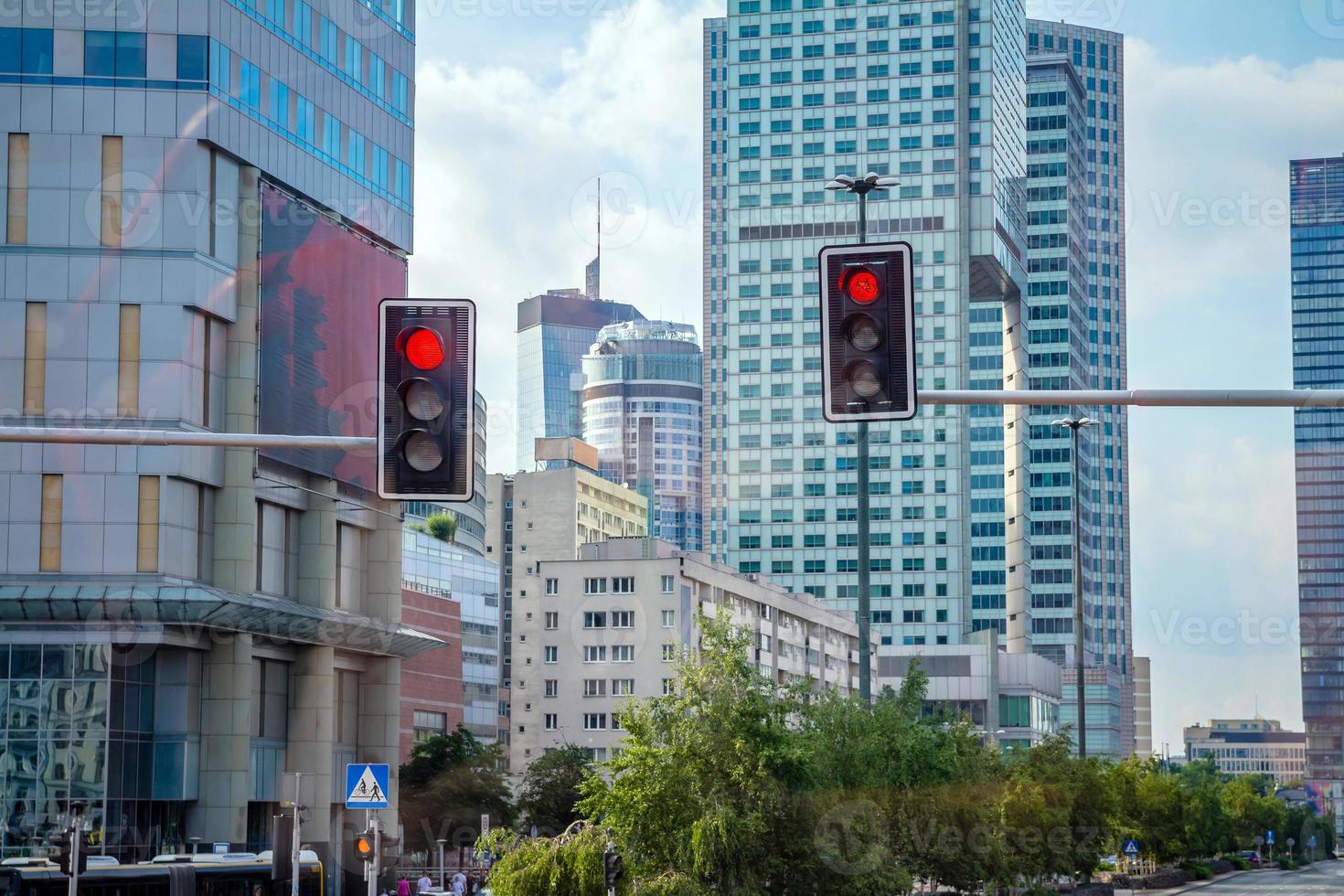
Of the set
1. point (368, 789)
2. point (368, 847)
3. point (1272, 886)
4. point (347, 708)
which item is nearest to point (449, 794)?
point (347, 708)

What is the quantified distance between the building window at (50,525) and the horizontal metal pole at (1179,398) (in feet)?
164

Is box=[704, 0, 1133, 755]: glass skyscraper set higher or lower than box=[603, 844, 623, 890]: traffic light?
higher

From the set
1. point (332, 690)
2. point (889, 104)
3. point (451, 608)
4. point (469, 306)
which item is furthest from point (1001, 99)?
point (469, 306)

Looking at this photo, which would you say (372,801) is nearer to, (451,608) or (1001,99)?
(451,608)

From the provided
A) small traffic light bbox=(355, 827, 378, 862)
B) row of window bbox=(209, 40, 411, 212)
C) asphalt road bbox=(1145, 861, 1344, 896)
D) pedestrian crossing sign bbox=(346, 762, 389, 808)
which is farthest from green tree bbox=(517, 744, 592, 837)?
small traffic light bbox=(355, 827, 378, 862)

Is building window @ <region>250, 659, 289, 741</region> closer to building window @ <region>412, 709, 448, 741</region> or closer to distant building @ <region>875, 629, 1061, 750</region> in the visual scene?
building window @ <region>412, 709, 448, 741</region>

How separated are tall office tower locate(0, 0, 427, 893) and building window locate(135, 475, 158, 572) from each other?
0.07 m

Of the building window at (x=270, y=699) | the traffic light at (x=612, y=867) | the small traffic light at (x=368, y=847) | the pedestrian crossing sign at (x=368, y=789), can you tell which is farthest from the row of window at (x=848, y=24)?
the small traffic light at (x=368, y=847)

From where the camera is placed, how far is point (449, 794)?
102000 millimetres

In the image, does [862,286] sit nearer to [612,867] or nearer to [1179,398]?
[1179,398]

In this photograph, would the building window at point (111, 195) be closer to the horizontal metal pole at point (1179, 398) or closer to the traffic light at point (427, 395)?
the traffic light at point (427, 395)

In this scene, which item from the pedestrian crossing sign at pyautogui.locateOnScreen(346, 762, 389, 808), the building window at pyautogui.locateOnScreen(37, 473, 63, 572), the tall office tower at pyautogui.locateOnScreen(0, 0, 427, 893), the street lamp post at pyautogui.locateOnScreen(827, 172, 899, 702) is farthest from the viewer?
the building window at pyautogui.locateOnScreen(37, 473, 63, 572)

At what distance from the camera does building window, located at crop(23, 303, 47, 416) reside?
191 ft

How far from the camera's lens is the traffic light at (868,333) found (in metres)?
12.3
